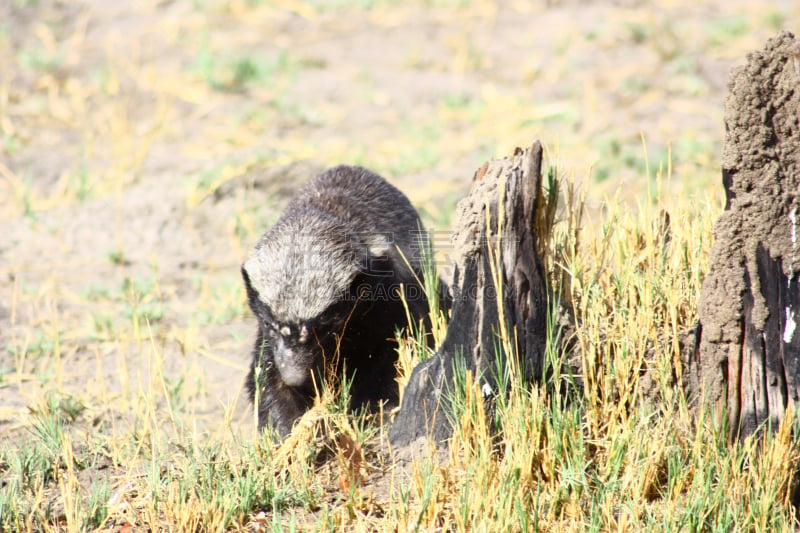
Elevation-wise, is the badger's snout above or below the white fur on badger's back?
below

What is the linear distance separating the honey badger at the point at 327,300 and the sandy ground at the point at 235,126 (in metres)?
0.62

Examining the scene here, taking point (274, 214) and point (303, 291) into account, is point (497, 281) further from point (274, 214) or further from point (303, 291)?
point (274, 214)

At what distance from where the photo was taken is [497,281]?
3.94m

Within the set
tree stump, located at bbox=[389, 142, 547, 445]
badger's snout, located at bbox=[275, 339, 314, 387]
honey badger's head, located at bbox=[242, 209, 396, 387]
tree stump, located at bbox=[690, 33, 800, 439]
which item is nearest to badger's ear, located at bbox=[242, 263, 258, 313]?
honey badger's head, located at bbox=[242, 209, 396, 387]

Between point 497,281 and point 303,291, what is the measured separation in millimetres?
1157

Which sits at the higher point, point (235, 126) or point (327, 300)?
point (235, 126)

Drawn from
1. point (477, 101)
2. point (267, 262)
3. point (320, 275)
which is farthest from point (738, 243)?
point (477, 101)

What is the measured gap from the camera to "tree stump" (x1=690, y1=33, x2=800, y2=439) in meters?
3.65

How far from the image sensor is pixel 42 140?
31.8 ft

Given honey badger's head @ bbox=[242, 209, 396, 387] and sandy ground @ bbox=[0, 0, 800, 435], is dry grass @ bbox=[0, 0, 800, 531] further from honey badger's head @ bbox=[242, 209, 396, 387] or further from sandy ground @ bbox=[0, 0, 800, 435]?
honey badger's head @ bbox=[242, 209, 396, 387]

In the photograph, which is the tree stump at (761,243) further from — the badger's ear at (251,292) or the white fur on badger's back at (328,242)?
the badger's ear at (251,292)

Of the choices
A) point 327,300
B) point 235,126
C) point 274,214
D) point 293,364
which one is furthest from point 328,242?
point 235,126

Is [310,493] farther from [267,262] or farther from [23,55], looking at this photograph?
[23,55]

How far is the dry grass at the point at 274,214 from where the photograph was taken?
3725 millimetres
